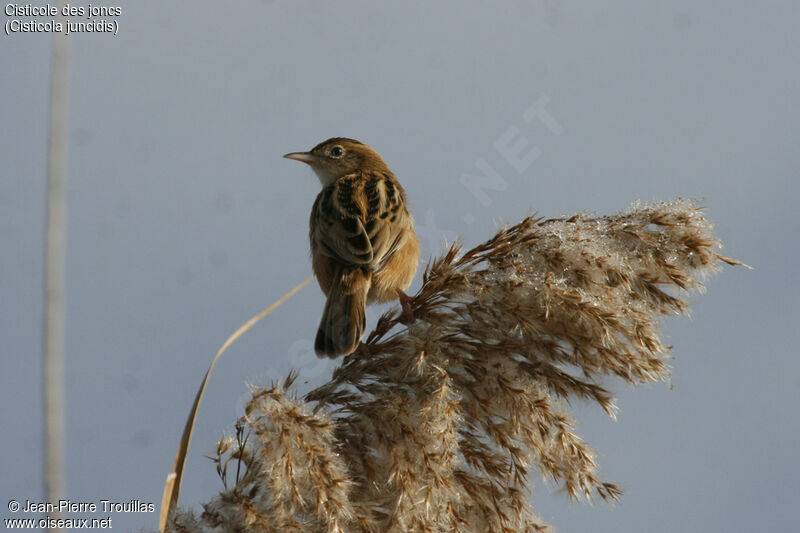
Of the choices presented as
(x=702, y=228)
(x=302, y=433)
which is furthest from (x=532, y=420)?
(x=702, y=228)

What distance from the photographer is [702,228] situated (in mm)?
2795

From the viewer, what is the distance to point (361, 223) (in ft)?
13.8

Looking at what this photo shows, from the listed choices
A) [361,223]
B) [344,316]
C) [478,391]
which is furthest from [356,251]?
[478,391]

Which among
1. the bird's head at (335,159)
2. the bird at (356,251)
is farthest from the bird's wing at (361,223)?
the bird's head at (335,159)

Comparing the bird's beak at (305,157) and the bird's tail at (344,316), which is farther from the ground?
the bird's beak at (305,157)

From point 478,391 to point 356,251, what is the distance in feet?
5.32

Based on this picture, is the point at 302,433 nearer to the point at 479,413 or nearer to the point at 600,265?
the point at 479,413

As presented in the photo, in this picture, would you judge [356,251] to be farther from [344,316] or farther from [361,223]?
[344,316]

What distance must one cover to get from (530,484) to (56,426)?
5.01 feet

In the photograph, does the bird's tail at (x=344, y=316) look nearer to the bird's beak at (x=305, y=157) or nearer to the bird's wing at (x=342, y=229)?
the bird's wing at (x=342, y=229)

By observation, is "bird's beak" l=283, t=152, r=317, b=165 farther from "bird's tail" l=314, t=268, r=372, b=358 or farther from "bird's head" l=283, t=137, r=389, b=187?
"bird's tail" l=314, t=268, r=372, b=358

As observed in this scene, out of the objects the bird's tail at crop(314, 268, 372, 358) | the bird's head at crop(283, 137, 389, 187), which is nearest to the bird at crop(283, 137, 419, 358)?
the bird's tail at crop(314, 268, 372, 358)

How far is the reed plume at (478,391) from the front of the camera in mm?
2268

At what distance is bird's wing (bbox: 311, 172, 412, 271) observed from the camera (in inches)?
160
